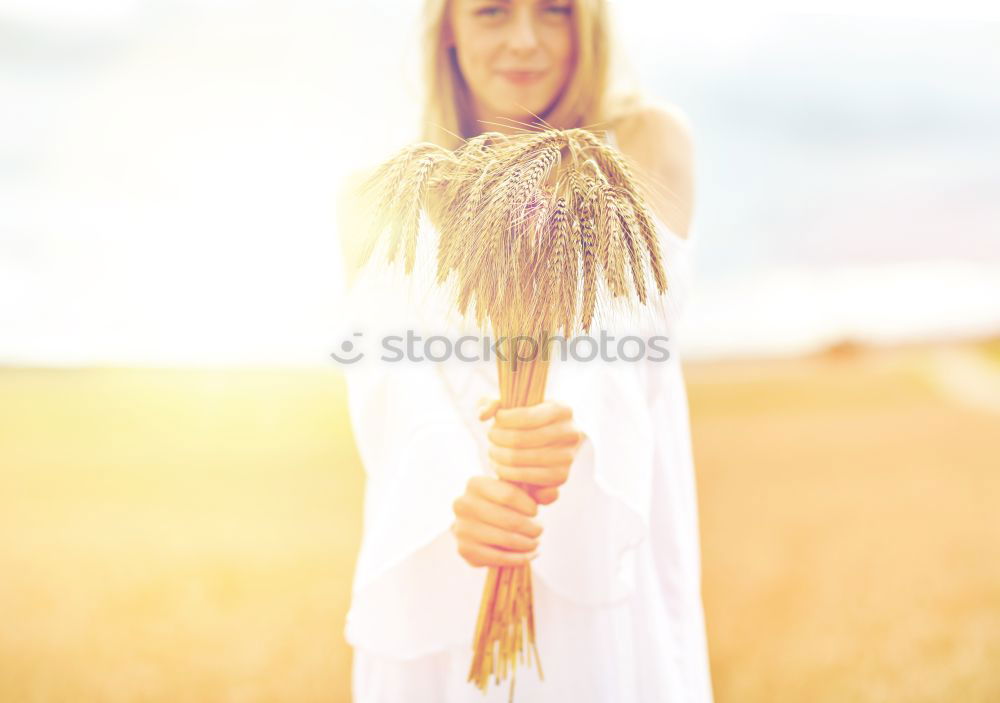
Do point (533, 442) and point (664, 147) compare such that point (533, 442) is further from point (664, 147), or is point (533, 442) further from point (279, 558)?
point (279, 558)

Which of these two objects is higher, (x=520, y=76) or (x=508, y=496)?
(x=520, y=76)

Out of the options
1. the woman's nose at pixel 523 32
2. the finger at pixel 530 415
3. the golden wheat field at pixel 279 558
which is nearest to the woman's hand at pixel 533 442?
the finger at pixel 530 415

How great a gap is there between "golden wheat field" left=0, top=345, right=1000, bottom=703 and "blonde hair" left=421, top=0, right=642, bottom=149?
1420 mm

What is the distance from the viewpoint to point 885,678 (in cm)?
215

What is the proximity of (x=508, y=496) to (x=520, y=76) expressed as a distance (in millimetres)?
593

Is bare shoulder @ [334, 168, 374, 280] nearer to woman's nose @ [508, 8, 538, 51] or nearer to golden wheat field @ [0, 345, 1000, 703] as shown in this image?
woman's nose @ [508, 8, 538, 51]

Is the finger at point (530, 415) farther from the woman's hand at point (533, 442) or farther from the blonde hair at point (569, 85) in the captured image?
the blonde hair at point (569, 85)

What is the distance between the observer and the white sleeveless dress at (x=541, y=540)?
35.6 inches

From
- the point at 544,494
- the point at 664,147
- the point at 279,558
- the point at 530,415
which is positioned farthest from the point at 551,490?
the point at 279,558

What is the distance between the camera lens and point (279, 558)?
2.26m

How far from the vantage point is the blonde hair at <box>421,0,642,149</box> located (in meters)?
1.04

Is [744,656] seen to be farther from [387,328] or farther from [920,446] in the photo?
[387,328]

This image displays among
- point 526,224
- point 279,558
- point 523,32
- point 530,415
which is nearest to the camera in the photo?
point 526,224

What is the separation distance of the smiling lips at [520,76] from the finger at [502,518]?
59 cm
